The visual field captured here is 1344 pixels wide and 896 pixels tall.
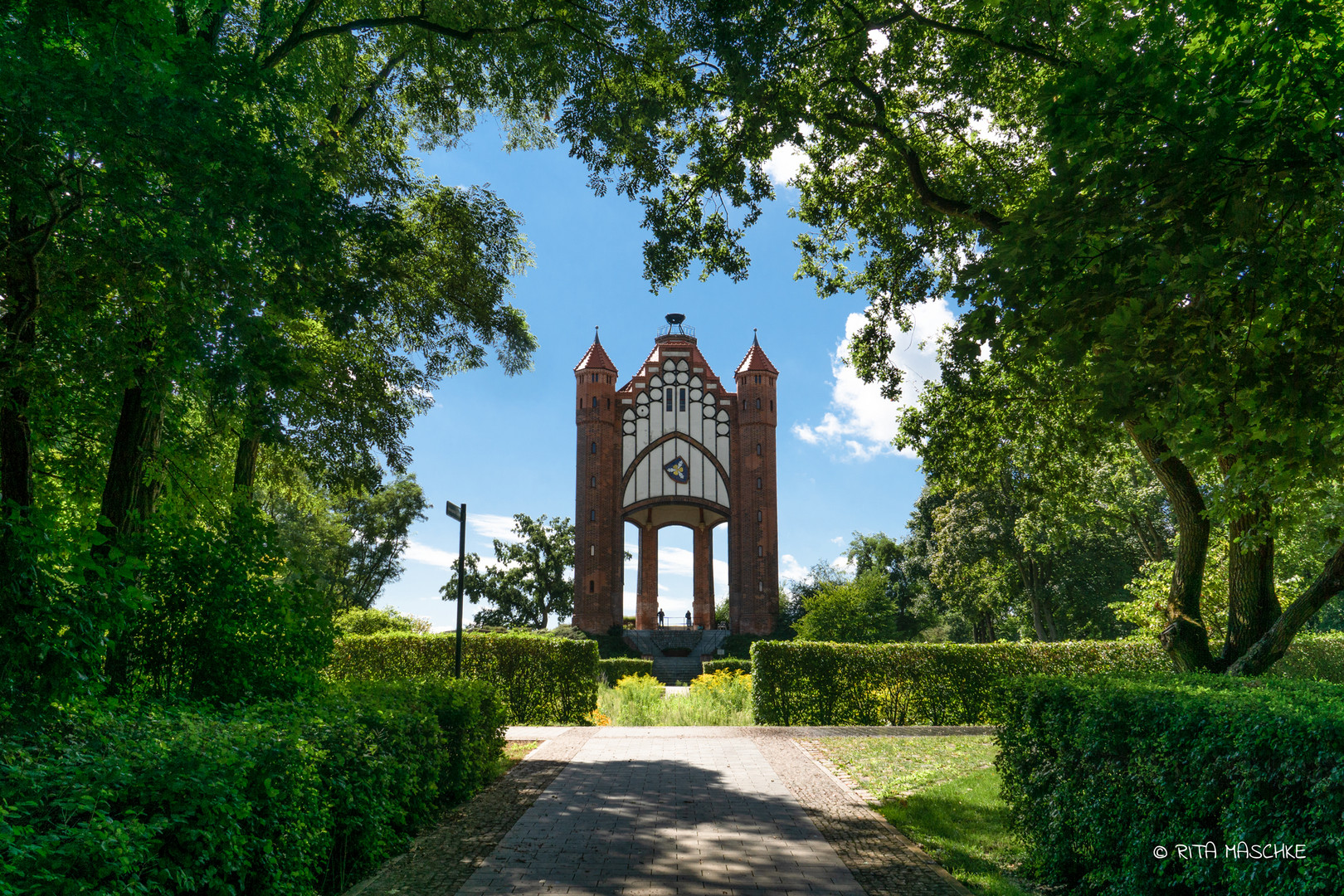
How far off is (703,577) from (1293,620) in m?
36.6

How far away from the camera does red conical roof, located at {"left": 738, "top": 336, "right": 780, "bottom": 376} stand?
4028cm

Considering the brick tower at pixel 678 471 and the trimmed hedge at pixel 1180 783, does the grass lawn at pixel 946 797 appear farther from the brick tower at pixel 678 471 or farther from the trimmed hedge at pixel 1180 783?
the brick tower at pixel 678 471

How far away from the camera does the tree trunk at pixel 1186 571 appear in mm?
8852

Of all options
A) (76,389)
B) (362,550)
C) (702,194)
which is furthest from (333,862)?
(362,550)

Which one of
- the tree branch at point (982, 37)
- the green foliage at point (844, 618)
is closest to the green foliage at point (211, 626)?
the tree branch at point (982, 37)

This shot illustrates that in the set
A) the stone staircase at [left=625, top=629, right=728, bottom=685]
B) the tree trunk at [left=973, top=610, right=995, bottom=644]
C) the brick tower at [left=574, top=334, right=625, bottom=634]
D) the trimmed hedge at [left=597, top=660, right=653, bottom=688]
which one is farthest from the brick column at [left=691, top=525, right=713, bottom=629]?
the trimmed hedge at [left=597, top=660, right=653, bottom=688]

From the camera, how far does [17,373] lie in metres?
5.91

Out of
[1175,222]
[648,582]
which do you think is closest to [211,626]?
[1175,222]

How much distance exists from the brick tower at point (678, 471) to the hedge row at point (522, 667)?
22.4 metres

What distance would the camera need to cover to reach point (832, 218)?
40.3ft

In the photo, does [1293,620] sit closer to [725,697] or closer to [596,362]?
[725,697]

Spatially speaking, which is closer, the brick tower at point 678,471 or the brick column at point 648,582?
the brick tower at point 678,471

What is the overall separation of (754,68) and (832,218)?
5003mm

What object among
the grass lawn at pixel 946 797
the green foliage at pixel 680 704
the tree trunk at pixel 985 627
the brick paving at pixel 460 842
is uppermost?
the tree trunk at pixel 985 627
